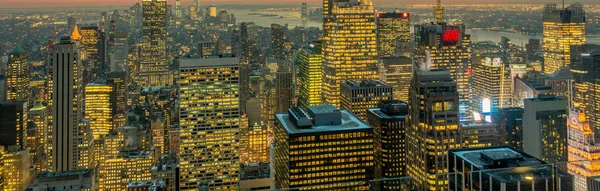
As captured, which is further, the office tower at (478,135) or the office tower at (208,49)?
the office tower at (208,49)

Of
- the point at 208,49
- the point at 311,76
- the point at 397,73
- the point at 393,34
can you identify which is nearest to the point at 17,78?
the point at 208,49

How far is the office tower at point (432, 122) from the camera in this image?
455 inches

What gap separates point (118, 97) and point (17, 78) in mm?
5399

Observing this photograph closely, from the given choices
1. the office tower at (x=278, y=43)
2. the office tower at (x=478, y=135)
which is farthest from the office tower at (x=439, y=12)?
the office tower at (x=478, y=135)

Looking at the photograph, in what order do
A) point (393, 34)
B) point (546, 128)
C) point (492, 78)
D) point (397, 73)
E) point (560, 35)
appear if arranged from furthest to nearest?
point (393, 34) < point (560, 35) < point (397, 73) < point (492, 78) < point (546, 128)

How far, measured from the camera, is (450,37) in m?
21.9

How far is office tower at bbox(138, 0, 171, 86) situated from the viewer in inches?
1339

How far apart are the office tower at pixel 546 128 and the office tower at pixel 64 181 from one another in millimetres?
12448

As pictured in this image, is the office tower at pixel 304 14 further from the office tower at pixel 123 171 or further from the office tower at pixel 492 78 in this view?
the office tower at pixel 123 171

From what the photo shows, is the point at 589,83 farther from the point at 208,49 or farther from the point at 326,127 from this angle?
the point at 208,49

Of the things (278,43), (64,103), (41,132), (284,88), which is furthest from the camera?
(284,88)

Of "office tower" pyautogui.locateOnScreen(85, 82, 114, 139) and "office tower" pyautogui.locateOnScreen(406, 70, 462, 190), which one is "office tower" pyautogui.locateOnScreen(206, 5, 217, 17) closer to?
"office tower" pyautogui.locateOnScreen(406, 70, 462, 190)

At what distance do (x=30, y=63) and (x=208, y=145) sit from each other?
31.3ft

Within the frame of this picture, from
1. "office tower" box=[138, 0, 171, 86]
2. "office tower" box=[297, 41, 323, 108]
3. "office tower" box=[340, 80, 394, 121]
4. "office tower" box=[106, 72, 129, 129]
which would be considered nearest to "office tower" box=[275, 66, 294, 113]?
"office tower" box=[297, 41, 323, 108]
